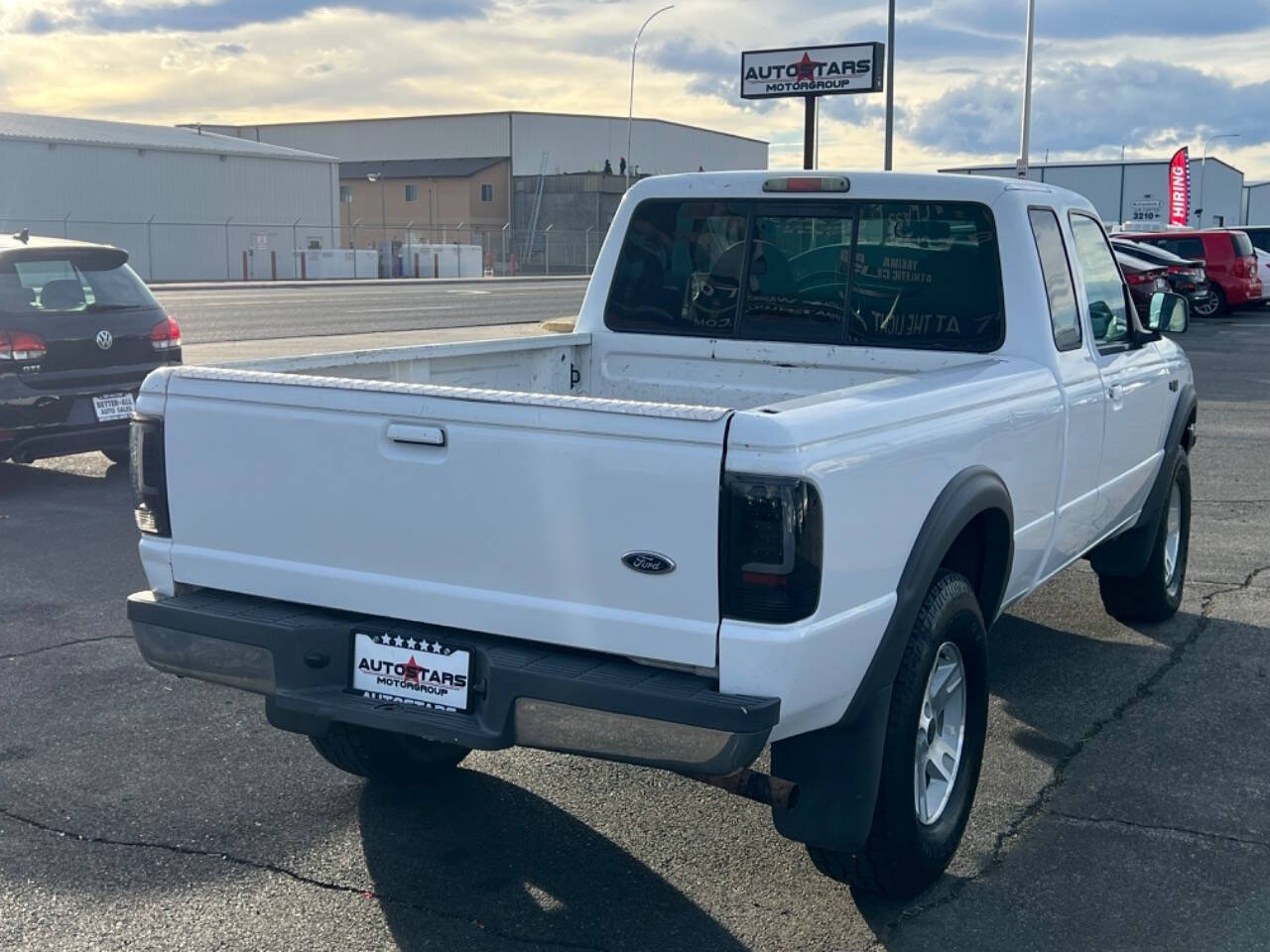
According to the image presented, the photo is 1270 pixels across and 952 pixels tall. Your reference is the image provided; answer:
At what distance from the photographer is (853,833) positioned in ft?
11.3

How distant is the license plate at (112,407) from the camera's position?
9.37 metres

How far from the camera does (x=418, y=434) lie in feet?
11.3

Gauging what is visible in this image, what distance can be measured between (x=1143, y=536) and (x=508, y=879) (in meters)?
3.54

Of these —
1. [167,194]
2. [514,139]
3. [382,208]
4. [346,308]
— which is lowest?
[346,308]

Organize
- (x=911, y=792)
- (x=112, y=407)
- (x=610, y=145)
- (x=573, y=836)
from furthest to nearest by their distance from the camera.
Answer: (x=610, y=145)
(x=112, y=407)
(x=573, y=836)
(x=911, y=792)

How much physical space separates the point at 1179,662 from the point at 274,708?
392 cm

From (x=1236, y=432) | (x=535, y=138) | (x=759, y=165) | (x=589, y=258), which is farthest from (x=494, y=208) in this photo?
(x=1236, y=432)

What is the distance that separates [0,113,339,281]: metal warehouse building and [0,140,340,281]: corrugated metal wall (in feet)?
0.12

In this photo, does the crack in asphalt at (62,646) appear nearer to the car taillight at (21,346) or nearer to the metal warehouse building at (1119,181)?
the car taillight at (21,346)

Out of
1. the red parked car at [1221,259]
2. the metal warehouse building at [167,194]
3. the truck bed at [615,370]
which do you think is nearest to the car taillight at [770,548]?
the truck bed at [615,370]

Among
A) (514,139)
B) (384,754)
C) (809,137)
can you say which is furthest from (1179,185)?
(384,754)

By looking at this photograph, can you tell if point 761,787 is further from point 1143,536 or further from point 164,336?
point 164,336

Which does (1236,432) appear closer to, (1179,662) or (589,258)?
(1179,662)

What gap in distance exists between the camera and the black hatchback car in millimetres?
9078
